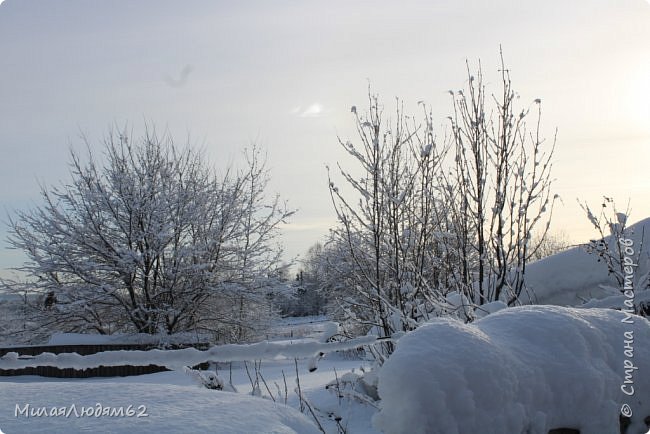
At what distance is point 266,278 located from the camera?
17.2 meters

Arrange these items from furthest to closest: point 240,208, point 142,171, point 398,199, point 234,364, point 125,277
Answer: point 240,208 → point 142,171 → point 125,277 → point 234,364 → point 398,199

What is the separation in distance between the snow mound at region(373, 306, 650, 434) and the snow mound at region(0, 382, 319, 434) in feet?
1.36

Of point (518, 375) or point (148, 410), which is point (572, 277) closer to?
point (518, 375)

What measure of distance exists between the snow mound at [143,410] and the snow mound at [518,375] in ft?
1.36

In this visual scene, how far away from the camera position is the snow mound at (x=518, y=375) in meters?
1.54

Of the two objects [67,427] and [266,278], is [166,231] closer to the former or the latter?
[266,278]

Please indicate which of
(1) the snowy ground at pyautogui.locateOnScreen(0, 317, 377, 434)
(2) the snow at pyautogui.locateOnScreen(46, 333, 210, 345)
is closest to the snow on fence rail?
(1) the snowy ground at pyautogui.locateOnScreen(0, 317, 377, 434)

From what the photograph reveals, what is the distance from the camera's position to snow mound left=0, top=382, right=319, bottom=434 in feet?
5.38

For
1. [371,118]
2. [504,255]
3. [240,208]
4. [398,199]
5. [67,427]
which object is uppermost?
[240,208]

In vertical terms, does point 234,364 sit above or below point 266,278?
below

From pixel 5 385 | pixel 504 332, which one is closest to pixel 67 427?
pixel 5 385

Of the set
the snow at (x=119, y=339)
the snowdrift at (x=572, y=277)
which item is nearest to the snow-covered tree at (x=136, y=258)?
the snow at (x=119, y=339)

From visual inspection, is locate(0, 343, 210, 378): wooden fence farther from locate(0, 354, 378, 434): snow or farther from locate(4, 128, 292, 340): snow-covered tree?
locate(0, 354, 378, 434): snow

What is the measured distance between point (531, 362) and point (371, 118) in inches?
166
